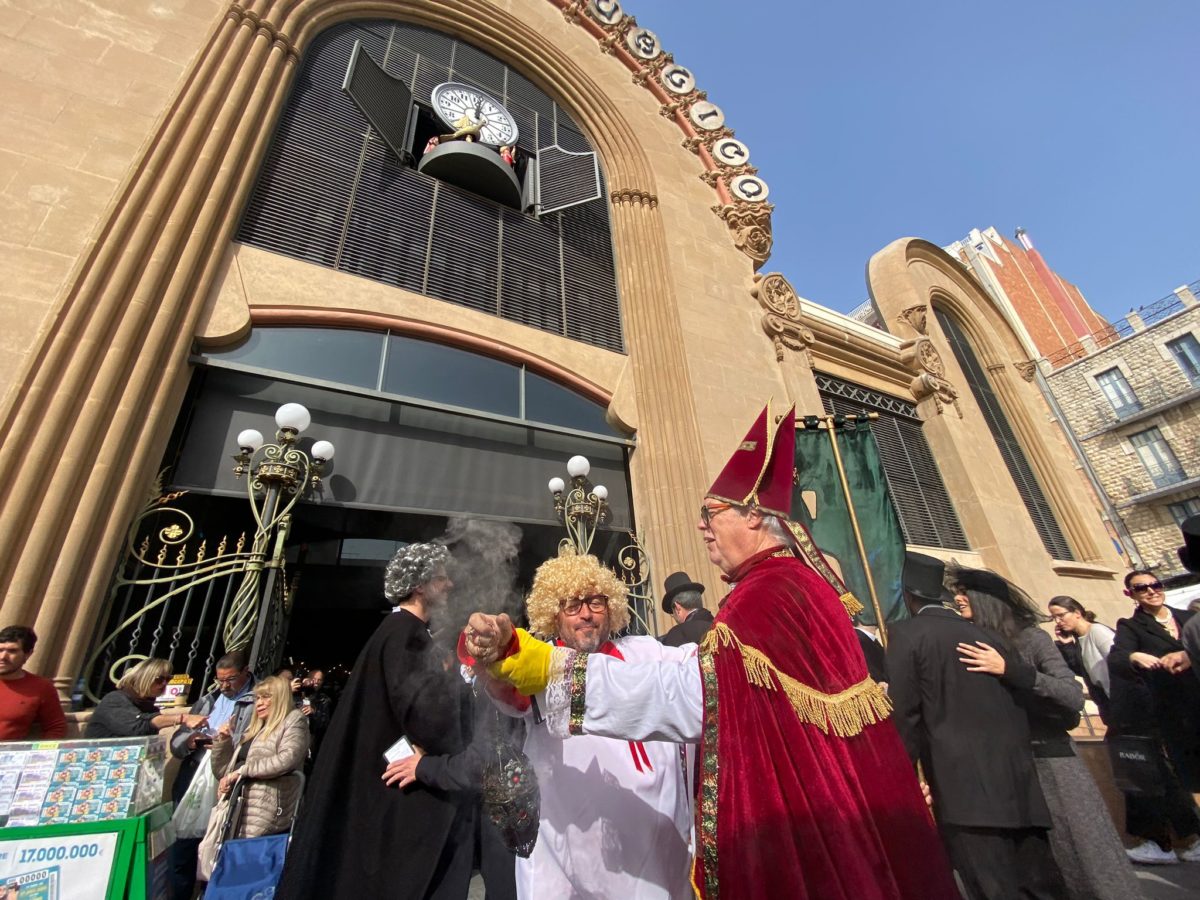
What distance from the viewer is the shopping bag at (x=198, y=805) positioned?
3.46 m

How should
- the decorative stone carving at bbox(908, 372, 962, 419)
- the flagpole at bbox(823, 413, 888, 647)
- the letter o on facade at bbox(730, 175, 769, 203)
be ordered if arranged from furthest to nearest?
the decorative stone carving at bbox(908, 372, 962, 419)
the letter o on facade at bbox(730, 175, 769, 203)
the flagpole at bbox(823, 413, 888, 647)

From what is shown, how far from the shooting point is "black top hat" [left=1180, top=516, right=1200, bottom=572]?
354 centimetres

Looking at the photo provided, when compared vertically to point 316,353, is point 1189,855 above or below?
below

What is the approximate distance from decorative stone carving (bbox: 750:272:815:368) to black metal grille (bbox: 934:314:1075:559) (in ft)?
21.9

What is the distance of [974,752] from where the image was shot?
2568 millimetres

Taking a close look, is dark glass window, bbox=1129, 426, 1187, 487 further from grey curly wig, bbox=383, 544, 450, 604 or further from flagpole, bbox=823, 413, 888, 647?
grey curly wig, bbox=383, 544, 450, 604

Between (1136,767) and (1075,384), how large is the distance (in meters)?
33.3

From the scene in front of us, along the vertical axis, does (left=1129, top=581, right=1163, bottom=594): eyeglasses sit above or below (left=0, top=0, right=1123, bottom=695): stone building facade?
below

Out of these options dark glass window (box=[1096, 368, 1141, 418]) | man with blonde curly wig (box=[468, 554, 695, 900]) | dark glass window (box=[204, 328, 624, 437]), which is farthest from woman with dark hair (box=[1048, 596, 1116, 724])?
dark glass window (box=[1096, 368, 1141, 418])

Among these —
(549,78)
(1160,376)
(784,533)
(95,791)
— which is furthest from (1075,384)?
(95,791)

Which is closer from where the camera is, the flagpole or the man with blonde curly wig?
the man with blonde curly wig

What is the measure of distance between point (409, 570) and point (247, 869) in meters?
2.02

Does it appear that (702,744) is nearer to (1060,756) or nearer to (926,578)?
(1060,756)

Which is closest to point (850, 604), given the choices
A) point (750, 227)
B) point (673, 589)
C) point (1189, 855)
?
point (673, 589)
